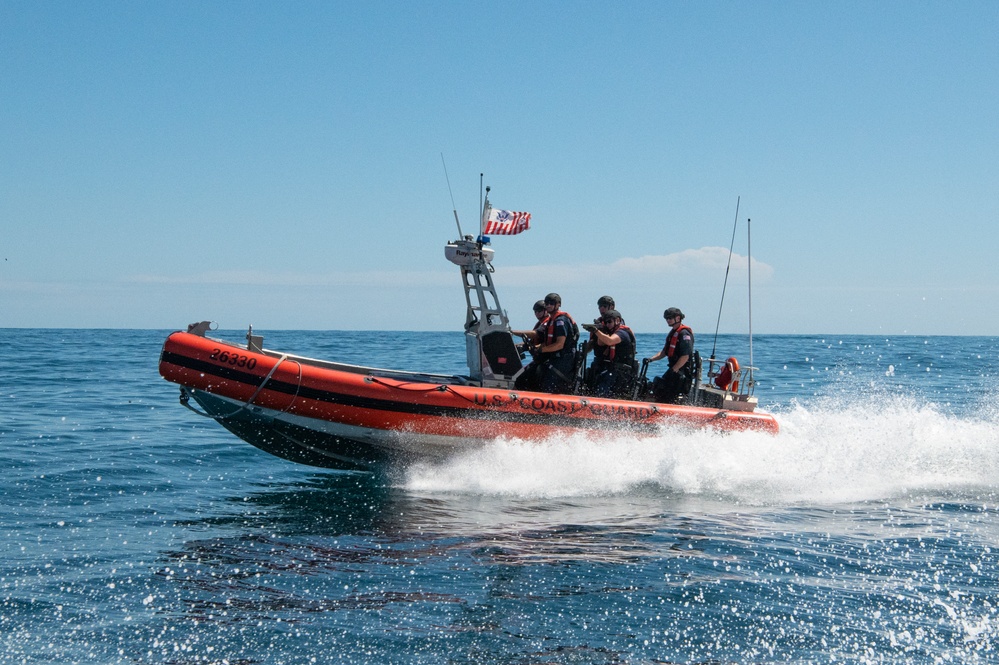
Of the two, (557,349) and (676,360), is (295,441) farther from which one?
(676,360)

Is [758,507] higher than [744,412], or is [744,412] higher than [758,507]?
[744,412]

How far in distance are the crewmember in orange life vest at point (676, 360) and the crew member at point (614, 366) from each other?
0.34 meters

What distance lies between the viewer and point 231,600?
5180mm

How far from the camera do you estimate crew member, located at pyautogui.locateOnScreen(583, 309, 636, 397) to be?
8867 millimetres

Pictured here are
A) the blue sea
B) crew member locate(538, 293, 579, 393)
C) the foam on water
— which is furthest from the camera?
crew member locate(538, 293, 579, 393)

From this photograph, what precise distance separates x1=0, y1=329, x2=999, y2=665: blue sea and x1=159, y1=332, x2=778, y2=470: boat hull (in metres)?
0.23

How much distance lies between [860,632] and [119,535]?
5220 mm

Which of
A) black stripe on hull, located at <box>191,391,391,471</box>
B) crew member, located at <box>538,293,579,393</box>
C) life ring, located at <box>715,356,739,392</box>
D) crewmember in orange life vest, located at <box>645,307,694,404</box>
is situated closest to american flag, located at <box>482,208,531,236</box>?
crew member, located at <box>538,293,579,393</box>

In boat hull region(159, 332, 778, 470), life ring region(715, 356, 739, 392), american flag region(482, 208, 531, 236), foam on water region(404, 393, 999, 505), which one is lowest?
foam on water region(404, 393, 999, 505)

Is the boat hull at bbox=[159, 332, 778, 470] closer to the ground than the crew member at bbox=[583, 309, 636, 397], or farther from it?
closer to the ground

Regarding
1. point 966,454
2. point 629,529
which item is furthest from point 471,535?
point 966,454

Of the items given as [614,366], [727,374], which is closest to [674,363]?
[614,366]

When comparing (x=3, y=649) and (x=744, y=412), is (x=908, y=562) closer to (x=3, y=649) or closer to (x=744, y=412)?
(x=744, y=412)

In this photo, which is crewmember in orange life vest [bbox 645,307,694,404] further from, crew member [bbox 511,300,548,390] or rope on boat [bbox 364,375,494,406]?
rope on boat [bbox 364,375,494,406]
